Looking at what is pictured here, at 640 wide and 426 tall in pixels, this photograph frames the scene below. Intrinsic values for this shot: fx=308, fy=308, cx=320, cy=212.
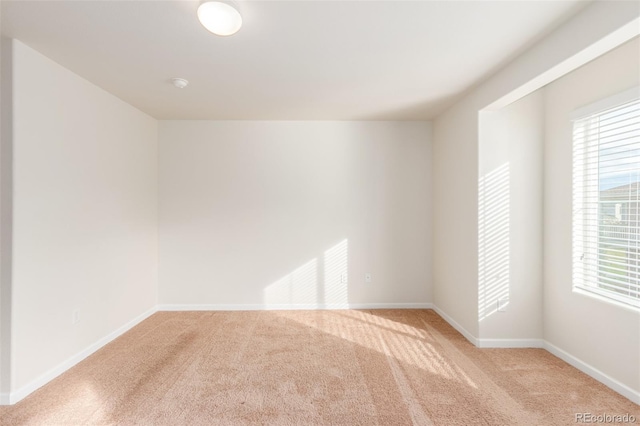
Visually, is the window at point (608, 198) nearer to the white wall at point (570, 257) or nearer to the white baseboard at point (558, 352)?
the white wall at point (570, 257)

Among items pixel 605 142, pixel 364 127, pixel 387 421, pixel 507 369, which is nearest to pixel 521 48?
pixel 605 142

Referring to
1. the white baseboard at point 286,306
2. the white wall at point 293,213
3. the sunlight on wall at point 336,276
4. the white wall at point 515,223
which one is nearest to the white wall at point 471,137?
the white wall at point 515,223

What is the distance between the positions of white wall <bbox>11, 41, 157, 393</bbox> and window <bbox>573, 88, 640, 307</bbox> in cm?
431

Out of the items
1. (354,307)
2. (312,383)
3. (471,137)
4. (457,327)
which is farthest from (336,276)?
(471,137)

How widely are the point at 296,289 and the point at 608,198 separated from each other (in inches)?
130

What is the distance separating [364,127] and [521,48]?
6.92 feet

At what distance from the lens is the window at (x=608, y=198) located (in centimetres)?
222

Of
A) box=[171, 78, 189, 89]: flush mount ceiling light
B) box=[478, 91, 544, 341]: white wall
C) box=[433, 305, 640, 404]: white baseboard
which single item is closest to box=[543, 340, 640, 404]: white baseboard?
box=[433, 305, 640, 404]: white baseboard


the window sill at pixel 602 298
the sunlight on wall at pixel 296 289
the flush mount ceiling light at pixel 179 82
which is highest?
the flush mount ceiling light at pixel 179 82

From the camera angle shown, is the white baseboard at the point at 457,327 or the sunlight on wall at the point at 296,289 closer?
the white baseboard at the point at 457,327

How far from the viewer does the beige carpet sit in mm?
1990

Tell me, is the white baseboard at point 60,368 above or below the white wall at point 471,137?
below

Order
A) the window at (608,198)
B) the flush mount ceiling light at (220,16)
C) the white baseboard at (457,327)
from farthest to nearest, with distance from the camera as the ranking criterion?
the white baseboard at (457,327) → the window at (608,198) → the flush mount ceiling light at (220,16)

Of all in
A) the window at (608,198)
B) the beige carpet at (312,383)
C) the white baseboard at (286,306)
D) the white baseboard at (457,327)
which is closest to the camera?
the beige carpet at (312,383)
